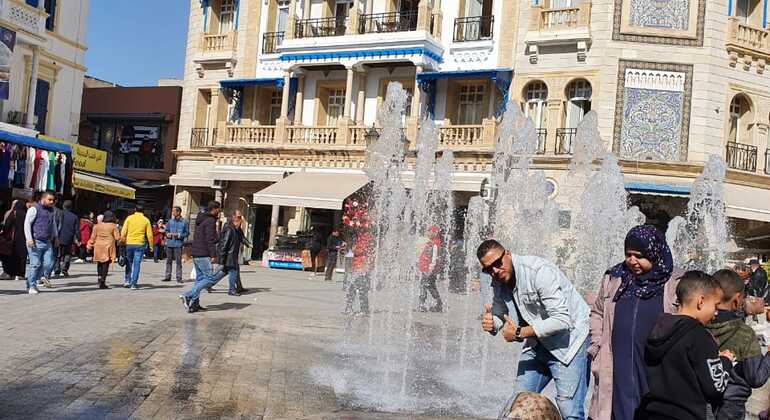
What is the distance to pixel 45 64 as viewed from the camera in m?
26.0

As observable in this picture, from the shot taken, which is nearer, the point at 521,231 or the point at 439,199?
the point at 521,231

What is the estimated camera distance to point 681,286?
11.7 ft

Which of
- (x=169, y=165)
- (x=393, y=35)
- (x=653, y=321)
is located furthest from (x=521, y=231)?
(x=169, y=165)

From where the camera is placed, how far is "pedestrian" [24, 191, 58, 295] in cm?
1229

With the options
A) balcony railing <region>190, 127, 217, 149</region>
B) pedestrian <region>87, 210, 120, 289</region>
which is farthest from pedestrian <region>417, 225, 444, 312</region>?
balcony railing <region>190, 127, 217, 149</region>

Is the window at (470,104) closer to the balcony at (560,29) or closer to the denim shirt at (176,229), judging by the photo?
the balcony at (560,29)

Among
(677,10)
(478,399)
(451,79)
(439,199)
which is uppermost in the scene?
(677,10)

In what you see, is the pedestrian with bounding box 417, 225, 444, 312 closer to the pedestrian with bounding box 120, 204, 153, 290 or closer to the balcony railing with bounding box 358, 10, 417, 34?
the pedestrian with bounding box 120, 204, 153, 290

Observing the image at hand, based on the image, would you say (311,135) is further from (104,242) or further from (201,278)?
(201,278)

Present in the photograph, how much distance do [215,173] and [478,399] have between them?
22.4 m

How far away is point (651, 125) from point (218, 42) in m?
15.7

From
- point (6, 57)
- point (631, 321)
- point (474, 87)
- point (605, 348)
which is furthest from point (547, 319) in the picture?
point (6, 57)

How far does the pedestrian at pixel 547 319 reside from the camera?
4.57 meters

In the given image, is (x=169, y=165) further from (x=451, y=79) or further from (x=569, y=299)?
(x=569, y=299)
